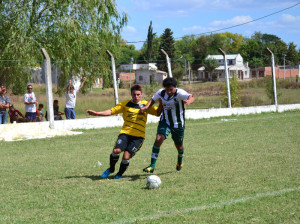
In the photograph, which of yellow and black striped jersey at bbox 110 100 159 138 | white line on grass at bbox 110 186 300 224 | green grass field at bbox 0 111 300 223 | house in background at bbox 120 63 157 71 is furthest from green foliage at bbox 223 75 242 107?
white line on grass at bbox 110 186 300 224

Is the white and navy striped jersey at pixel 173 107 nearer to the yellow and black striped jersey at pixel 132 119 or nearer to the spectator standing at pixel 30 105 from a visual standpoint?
the yellow and black striped jersey at pixel 132 119

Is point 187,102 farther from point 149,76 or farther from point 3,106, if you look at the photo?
point 149,76

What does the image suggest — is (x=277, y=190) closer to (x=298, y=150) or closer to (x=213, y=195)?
(x=213, y=195)

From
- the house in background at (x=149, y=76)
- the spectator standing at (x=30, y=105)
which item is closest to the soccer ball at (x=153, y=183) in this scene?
the spectator standing at (x=30, y=105)

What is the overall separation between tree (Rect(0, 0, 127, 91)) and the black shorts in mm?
12277

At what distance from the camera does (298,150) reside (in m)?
10.3

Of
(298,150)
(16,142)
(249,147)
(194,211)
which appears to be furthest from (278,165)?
(16,142)

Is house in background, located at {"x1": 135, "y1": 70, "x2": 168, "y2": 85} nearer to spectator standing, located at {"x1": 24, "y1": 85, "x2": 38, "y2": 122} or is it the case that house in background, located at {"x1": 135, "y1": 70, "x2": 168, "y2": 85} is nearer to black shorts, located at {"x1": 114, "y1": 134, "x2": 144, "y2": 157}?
spectator standing, located at {"x1": 24, "y1": 85, "x2": 38, "y2": 122}

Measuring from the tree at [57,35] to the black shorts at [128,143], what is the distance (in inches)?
483

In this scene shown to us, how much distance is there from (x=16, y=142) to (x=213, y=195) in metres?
9.41

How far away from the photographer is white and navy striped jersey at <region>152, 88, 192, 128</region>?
821 cm

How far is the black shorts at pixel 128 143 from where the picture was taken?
789cm

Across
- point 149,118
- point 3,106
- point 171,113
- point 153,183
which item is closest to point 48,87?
point 3,106

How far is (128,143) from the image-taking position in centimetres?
804
